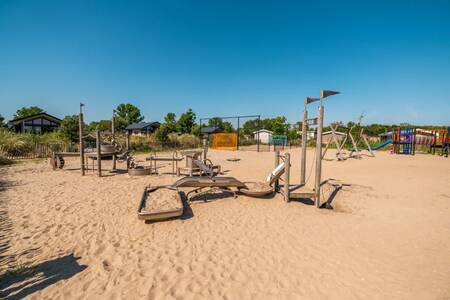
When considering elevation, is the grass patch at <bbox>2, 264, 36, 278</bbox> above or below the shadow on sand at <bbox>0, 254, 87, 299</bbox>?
above

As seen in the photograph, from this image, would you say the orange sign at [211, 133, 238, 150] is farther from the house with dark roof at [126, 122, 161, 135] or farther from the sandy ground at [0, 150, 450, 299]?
the house with dark roof at [126, 122, 161, 135]

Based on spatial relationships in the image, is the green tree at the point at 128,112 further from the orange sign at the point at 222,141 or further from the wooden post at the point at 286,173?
the wooden post at the point at 286,173

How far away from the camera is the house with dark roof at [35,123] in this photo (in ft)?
92.0

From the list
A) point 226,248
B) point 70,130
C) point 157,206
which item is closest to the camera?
point 226,248

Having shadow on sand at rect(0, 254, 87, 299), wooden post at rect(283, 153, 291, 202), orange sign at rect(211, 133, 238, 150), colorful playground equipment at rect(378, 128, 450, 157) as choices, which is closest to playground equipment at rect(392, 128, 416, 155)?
colorful playground equipment at rect(378, 128, 450, 157)

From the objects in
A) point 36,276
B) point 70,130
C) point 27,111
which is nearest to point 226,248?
point 36,276

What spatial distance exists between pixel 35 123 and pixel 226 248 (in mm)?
37509

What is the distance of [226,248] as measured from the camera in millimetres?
3301

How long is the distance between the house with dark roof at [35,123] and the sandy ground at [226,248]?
3084 cm

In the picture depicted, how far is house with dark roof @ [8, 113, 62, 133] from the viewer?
2805 centimetres

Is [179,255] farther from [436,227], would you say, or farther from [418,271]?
[436,227]

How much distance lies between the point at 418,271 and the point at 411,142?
18702 mm

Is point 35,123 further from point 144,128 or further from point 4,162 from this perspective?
point 4,162

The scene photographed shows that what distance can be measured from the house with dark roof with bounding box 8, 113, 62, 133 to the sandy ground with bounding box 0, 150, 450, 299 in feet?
101
